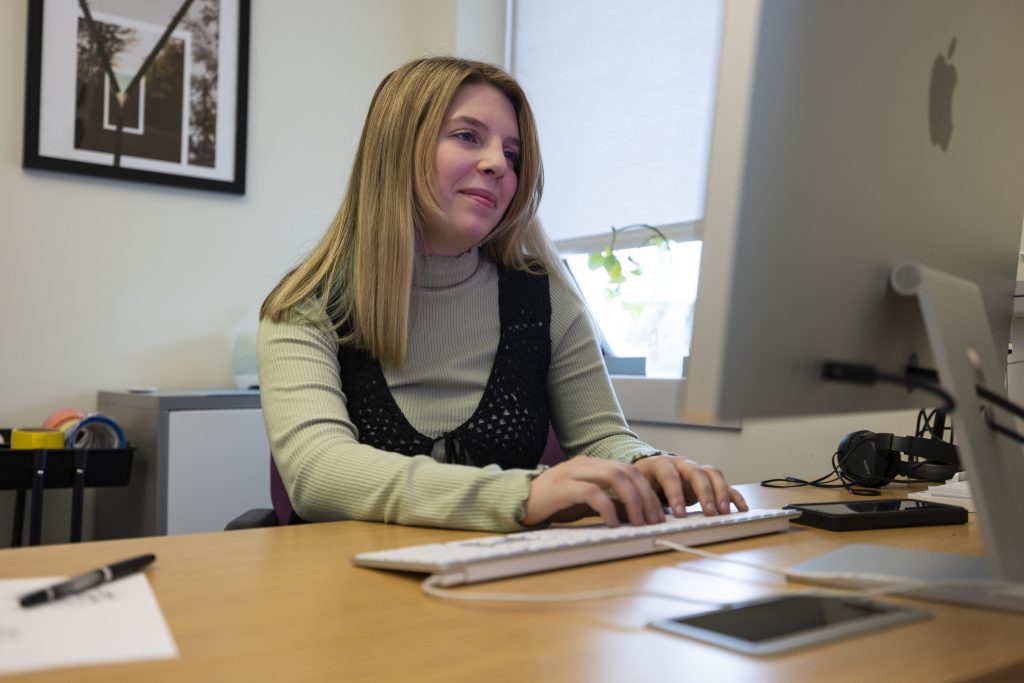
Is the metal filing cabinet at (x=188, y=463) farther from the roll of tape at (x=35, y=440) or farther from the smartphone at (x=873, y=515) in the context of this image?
the smartphone at (x=873, y=515)

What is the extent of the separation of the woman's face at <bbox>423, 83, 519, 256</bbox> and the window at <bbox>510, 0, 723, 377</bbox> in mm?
1219

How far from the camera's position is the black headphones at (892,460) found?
4.87ft

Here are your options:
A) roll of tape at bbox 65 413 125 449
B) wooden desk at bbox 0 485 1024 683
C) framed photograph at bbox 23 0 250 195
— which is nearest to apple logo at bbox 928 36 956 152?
wooden desk at bbox 0 485 1024 683

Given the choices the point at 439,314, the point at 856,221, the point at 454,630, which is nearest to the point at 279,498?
the point at 439,314

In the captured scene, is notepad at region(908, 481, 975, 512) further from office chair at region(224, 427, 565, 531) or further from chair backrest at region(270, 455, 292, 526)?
chair backrest at region(270, 455, 292, 526)

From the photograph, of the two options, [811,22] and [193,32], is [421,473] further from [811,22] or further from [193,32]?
[193,32]

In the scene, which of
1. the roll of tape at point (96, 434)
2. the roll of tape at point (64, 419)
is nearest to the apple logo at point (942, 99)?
the roll of tape at point (96, 434)

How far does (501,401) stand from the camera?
1.43 meters

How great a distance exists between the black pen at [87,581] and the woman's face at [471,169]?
844 mm

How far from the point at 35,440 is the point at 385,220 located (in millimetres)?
1352

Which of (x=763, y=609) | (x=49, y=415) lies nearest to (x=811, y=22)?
(x=763, y=609)

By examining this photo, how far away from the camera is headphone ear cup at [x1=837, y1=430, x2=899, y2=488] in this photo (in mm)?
1500

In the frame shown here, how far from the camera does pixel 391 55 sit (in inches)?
132

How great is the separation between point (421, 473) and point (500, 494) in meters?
0.10
